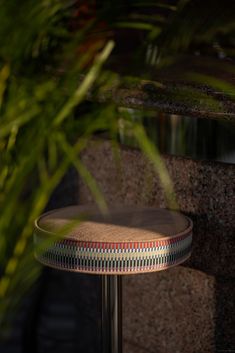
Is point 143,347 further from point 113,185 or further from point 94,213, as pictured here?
point 94,213

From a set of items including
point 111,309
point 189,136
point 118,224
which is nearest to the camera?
point 118,224

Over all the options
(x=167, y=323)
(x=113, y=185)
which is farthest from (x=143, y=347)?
(x=113, y=185)

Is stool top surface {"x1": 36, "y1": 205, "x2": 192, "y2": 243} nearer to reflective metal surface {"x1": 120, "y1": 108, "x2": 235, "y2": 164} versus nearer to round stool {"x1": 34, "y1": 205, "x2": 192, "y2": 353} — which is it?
round stool {"x1": 34, "y1": 205, "x2": 192, "y2": 353}

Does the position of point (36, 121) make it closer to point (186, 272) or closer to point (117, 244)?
point (117, 244)

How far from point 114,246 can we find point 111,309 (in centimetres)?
43

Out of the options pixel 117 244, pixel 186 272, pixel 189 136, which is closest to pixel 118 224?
pixel 117 244

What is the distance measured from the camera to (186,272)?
3.83m

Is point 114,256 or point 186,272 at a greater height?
point 114,256

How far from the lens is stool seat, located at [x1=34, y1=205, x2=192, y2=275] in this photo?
2994 millimetres

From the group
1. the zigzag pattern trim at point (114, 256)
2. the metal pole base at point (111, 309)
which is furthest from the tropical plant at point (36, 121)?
the metal pole base at point (111, 309)

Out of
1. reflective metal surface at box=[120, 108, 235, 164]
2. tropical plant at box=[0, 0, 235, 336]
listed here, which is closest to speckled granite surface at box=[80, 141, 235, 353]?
reflective metal surface at box=[120, 108, 235, 164]

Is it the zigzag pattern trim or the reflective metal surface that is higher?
the reflective metal surface

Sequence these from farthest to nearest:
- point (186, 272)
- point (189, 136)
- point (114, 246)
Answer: point (189, 136) → point (186, 272) → point (114, 246)

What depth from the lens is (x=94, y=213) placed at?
3.39 m
